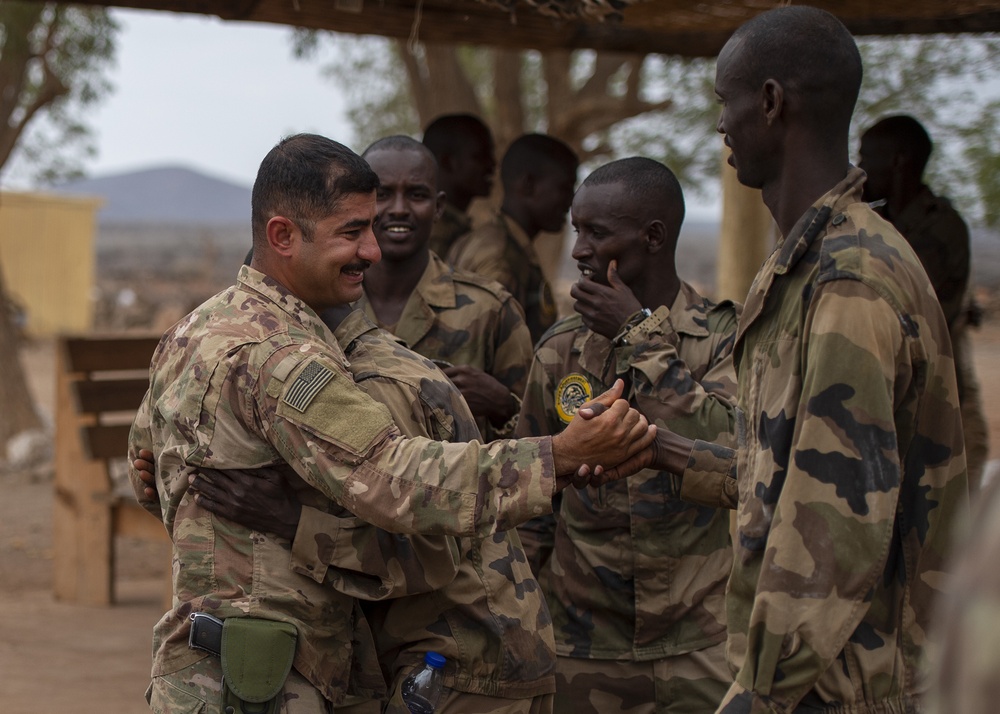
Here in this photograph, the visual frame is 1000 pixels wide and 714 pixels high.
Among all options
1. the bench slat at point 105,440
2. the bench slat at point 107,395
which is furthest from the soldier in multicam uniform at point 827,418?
the bench slat at point 105,440

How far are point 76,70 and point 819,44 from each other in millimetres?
10155

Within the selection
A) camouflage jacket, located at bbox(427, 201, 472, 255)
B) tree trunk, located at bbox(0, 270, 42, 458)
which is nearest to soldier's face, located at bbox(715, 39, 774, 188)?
camouflage jacket, located at bbox(427, 201, 472, 255)

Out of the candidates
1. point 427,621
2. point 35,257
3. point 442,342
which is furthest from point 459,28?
point 35,257

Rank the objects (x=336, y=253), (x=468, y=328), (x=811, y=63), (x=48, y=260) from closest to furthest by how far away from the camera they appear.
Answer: (x=811, y=63)
(x=336, y=253)
(x=468, y=328)
(x=48, y=260)

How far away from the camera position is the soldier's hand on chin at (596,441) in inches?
96.7

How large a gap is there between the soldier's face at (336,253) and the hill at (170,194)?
113820 millimetres

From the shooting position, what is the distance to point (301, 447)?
7.77ft

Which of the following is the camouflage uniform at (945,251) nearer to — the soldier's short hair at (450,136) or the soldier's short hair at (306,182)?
the soldier's short hair at (450,136)

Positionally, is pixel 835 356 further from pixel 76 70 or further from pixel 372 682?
pixel 76 70

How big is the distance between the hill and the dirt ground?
107m

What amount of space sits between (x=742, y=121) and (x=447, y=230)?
3533mm

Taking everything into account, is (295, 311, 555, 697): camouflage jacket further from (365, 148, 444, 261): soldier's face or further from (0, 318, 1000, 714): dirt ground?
(0, 318, 1000, 714): dirt ground

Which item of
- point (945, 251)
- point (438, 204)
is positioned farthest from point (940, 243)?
point (438, 204)

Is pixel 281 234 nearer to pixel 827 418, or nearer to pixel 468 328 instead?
pixel 827 418
